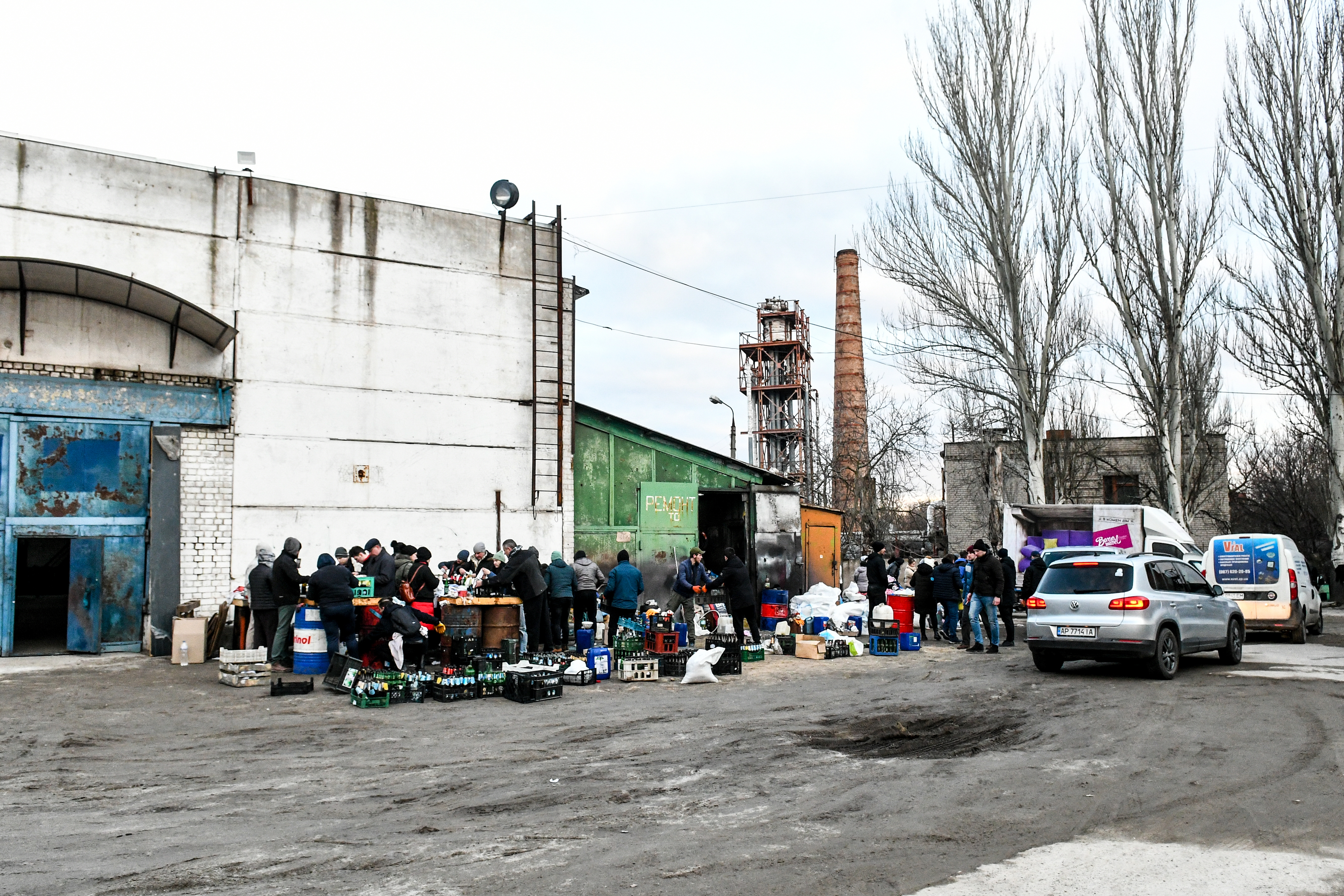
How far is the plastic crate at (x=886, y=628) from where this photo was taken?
52.3 ft

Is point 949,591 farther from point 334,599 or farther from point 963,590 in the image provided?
point 334,599

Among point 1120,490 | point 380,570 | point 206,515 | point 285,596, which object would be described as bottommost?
point 285,596

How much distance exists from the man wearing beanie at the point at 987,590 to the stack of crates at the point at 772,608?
449cm

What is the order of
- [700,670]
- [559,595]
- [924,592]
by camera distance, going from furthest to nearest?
[924,592], [559,595], [700,670]

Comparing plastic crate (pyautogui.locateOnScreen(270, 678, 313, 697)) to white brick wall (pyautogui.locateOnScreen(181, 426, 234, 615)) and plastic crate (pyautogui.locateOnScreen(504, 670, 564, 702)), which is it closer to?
plastic crate (pyautogui.locateOnScreen(504, 670, 564, 702))

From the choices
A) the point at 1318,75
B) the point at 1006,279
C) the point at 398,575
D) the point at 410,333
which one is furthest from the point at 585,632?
the point at 1318,75

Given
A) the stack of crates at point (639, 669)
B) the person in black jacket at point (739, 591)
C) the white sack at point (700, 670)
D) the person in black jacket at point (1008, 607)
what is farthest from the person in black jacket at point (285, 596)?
the person in black jacket at point (1008, 607)

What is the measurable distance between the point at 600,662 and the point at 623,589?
2.93 meters

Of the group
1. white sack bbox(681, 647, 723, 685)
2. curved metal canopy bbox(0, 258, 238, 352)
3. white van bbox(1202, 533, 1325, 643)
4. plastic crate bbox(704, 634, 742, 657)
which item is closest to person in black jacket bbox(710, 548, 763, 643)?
plastic crate bbox(704, 634, 742, 657)

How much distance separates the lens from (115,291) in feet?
46.7

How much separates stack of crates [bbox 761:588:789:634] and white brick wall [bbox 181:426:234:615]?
10.6m

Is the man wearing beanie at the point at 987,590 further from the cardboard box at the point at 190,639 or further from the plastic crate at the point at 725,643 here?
the cardboard box at the point at 190,639

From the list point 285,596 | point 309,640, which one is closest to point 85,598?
point 285,596

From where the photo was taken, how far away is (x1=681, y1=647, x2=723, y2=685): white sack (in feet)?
41.1
